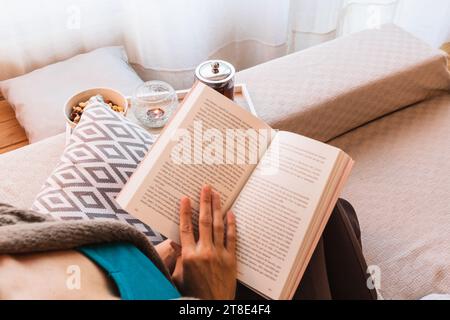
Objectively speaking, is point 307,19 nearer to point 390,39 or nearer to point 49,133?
point 390,39

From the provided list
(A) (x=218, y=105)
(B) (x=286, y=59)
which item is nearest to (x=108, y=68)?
(B) (x=286, y=59)

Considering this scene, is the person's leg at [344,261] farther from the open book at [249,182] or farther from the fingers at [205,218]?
the fingers at [205,218]

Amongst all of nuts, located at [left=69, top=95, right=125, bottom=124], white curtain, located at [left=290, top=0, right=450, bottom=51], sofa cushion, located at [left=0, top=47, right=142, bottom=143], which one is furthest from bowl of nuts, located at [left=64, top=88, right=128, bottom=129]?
white curtain, located at [left=290, top=0, right=450, bottom=51]

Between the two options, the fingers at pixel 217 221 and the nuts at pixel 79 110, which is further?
the nuts at pixel 79 110

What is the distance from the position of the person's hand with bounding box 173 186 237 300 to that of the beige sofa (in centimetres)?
37

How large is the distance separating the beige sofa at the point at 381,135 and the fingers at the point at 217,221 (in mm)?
360

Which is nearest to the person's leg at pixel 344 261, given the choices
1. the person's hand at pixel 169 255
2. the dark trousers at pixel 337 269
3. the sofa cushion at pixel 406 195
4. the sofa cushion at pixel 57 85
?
the dark trousers at pixel 337 269

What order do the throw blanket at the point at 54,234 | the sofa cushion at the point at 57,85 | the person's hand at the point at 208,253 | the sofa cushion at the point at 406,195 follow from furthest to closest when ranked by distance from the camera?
the sofa cushion at the point at 57,85 → the sofa cushion at the point at 406,195 → the person's hand at the point at 208,253 → the throw blanket at the point at 54,234

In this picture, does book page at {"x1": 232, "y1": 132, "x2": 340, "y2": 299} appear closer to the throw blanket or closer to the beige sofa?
the throw blanket

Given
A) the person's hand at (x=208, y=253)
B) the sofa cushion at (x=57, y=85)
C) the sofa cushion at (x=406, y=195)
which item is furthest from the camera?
the sofa cushion at (x=57, y=85)

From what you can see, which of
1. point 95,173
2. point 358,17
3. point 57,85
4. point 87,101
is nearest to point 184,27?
point 57,85

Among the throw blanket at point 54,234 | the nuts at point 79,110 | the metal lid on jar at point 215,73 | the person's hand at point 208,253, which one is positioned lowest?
the person's hand at point 208,253

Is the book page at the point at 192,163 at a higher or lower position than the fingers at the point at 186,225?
higher

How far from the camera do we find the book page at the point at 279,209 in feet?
2.12
